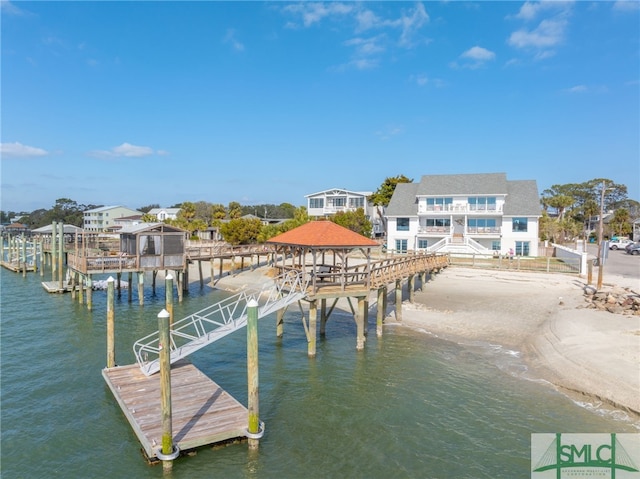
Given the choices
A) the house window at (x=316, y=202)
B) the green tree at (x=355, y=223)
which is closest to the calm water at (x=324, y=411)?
the green tree at (x=355, y=223)

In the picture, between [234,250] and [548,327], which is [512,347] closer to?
[548,327]

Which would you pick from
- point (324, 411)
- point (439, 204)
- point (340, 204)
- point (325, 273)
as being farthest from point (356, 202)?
point (324, 411)

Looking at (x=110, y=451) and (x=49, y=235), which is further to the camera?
(x=49, y=235)

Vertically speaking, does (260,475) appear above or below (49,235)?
below

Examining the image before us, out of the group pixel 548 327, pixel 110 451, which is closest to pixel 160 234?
pixel 110 451

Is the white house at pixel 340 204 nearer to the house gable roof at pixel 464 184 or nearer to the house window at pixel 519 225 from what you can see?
the house gable roof at pixel 464 184

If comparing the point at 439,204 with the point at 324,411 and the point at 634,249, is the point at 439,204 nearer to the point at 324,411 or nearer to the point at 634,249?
the point at 634,249

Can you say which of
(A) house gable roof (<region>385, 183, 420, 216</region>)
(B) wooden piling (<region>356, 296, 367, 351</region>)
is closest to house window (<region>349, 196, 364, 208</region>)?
(A) house gable roof (<region>385, 183, 420, 216</region>)
